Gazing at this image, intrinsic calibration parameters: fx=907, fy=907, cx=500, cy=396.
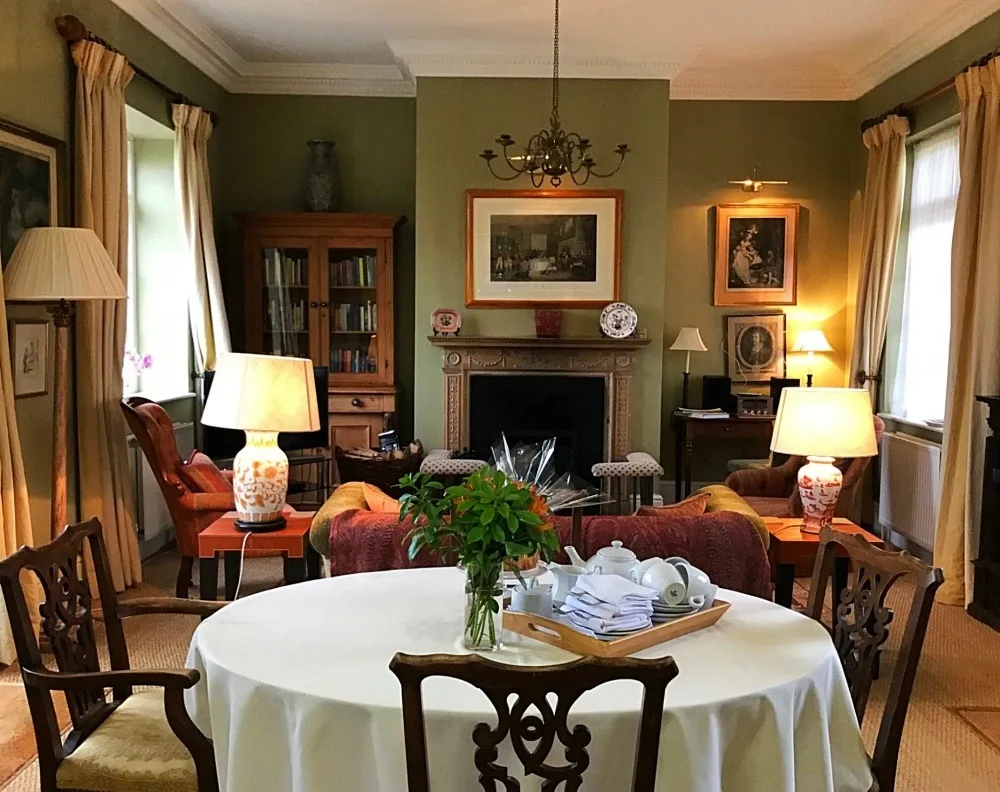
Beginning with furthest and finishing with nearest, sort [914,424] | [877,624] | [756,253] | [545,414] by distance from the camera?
[756,253], [545,414], [914,424], [877,624]

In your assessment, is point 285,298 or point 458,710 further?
point 285,298

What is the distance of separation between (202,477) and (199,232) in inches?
80.1

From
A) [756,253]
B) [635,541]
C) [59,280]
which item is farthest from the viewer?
[756,253]

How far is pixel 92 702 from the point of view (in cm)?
216

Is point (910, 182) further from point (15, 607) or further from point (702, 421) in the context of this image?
point (15, 607)

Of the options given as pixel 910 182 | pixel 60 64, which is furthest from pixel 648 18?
pixel 60 64

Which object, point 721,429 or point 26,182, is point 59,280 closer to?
point 26,182

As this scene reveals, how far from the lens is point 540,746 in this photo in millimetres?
1427

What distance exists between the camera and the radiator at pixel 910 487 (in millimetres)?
5254

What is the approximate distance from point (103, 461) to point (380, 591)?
2.70 m

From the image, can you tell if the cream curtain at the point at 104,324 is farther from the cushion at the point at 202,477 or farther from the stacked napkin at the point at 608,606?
the stacked napkin at the point at 608,606

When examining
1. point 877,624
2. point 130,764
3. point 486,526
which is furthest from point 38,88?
point 877,624

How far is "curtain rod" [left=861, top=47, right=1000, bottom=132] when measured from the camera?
15.2 feet

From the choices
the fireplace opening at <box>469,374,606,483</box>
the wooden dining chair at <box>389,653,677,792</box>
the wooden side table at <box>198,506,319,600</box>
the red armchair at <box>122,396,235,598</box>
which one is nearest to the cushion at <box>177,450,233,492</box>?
the red armchair at <box>122,396,235,598</box>
